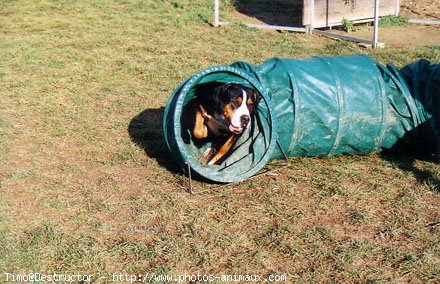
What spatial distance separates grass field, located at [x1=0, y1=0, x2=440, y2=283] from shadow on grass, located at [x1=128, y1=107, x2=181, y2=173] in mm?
18

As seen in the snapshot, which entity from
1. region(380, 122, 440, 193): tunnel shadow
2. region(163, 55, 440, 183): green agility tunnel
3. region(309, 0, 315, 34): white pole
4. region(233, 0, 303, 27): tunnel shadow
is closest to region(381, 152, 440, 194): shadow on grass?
region(380, 122, 440, 193): tunnel shadow

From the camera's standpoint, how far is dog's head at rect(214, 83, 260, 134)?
19.7 ft

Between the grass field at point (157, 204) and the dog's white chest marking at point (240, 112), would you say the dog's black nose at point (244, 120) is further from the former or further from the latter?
the grass field at point (157, 204)

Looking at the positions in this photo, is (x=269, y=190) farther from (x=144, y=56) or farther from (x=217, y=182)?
(x=144, y=56)

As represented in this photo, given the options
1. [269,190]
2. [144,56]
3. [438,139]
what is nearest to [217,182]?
[269,190]

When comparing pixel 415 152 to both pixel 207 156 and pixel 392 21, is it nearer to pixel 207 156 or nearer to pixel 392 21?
pixel 207 156

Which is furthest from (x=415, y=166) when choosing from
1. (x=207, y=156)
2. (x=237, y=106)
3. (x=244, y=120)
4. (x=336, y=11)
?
(x=336, y=11)

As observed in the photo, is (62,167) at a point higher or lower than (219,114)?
lower

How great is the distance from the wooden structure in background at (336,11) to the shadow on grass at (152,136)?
214 inches

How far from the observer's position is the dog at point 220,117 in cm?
601

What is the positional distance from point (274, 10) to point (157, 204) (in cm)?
1027

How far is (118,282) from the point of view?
4.21 m

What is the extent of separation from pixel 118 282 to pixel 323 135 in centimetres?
279

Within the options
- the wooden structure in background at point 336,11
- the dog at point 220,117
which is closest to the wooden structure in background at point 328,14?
the wooden structure in background at point 336,11
